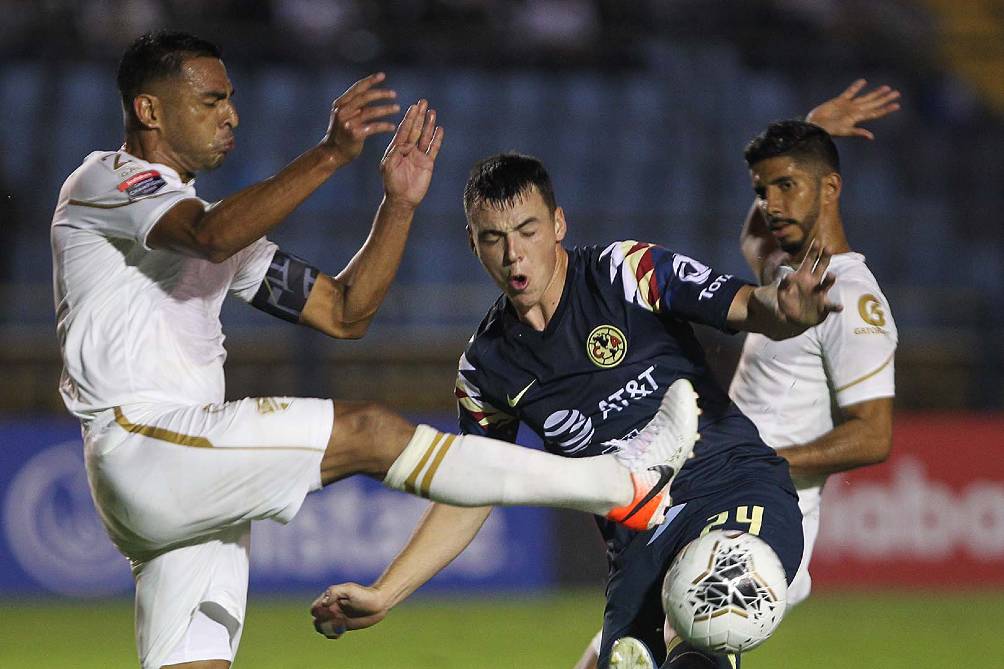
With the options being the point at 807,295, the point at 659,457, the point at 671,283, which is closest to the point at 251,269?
the point at 671,283

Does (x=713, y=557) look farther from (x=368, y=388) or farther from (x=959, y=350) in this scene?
(x=959, y=350)

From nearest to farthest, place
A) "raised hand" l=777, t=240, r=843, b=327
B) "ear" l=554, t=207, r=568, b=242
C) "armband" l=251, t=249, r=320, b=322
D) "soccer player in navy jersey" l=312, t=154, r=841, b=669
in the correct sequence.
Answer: "raised hand" l=777, t=240, r=843, b=327
"soccer player in navy jersey" l=312, t=154, r=841, b=669
"ear" l=554, t=207, r=568, b=242
"armband" l=251, t=249, r=320, b=322

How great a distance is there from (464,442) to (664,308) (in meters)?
0.86

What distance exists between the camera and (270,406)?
4426mm

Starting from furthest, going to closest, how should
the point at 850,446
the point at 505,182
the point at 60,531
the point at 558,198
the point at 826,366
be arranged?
1. the point at 558,198
2. the point at 60,531
3. the point at 826,366
4. the point at 850,446
5. the point at 505,182

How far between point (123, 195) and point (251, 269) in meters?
0.75

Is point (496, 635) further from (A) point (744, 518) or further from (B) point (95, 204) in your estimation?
(B) point (95, 204)

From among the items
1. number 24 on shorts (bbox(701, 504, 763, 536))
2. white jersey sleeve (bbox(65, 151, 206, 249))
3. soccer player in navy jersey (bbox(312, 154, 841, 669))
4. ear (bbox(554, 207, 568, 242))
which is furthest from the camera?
ear (bbox(554, 207, 568, 242))

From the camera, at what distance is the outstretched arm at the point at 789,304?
422 centimetres

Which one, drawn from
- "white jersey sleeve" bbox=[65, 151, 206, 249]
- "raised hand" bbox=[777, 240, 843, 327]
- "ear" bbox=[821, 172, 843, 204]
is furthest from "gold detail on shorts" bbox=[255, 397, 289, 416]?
"ear" bbox=[821, 172, 843, 204]

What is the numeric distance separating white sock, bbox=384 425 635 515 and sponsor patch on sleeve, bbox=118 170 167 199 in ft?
3.79

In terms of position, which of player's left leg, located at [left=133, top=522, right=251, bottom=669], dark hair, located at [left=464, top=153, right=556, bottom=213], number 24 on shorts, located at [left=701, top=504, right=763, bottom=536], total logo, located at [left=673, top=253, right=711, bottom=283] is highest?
dark hair, located at [left=464, top=153, right=556, bottom=213]

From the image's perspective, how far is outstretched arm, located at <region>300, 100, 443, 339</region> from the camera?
4.95 m

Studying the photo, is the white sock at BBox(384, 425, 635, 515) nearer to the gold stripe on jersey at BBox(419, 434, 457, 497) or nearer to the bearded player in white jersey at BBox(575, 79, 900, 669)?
the gold stripe on jersey at BBox(419, 434, 457, 497)
